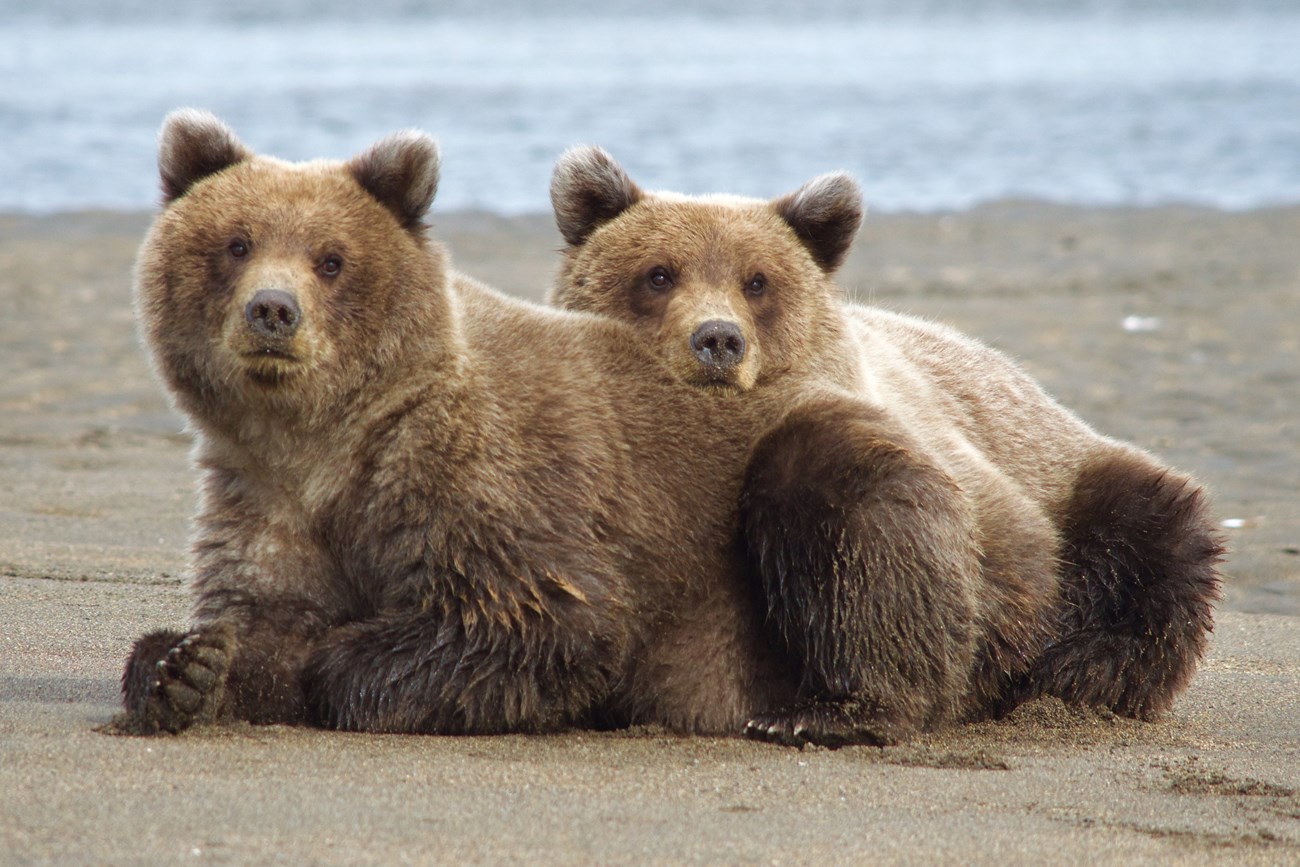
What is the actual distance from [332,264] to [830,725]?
2.07 meters

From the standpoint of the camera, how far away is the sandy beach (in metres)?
4.22

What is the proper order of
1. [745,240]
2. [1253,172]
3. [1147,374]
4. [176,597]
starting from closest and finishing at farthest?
[745,240] → [176,597] → [1147,374] → [1253,172]

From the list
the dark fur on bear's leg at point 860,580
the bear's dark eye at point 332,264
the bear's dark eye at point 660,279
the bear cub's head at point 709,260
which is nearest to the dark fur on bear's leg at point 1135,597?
the dark fur on bear's leg at point 860,580

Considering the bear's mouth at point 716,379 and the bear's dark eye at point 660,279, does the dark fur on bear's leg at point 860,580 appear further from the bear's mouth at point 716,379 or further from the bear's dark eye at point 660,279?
the bear's dark eye at point 660,279

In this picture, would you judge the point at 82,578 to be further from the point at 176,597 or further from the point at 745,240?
the point at 745,240

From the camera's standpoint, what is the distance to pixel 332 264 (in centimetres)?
548

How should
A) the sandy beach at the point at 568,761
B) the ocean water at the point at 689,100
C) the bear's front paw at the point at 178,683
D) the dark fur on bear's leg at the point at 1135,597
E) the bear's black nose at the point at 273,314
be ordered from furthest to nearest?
the ocean water at the point at 689,100 < the dark fur on bear's leg at the point at 1135,597 < the bear's black nose at the point at 273,314 < the bear's front paw at the point at 178,683 < the sandy beach at the point at 568,761

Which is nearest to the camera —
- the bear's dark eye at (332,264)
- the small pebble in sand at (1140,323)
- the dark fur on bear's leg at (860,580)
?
the bear's dark eye at (332,264)

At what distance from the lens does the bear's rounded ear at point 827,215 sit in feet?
22.4

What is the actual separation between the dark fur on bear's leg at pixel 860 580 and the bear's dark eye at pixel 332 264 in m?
1.48

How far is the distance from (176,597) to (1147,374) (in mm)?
8560

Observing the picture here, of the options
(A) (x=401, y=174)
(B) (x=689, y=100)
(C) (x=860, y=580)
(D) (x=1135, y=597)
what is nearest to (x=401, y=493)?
(A) (x=401, y=174)

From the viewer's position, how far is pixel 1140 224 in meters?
20.9

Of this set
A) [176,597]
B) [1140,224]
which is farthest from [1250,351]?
[176,597]
